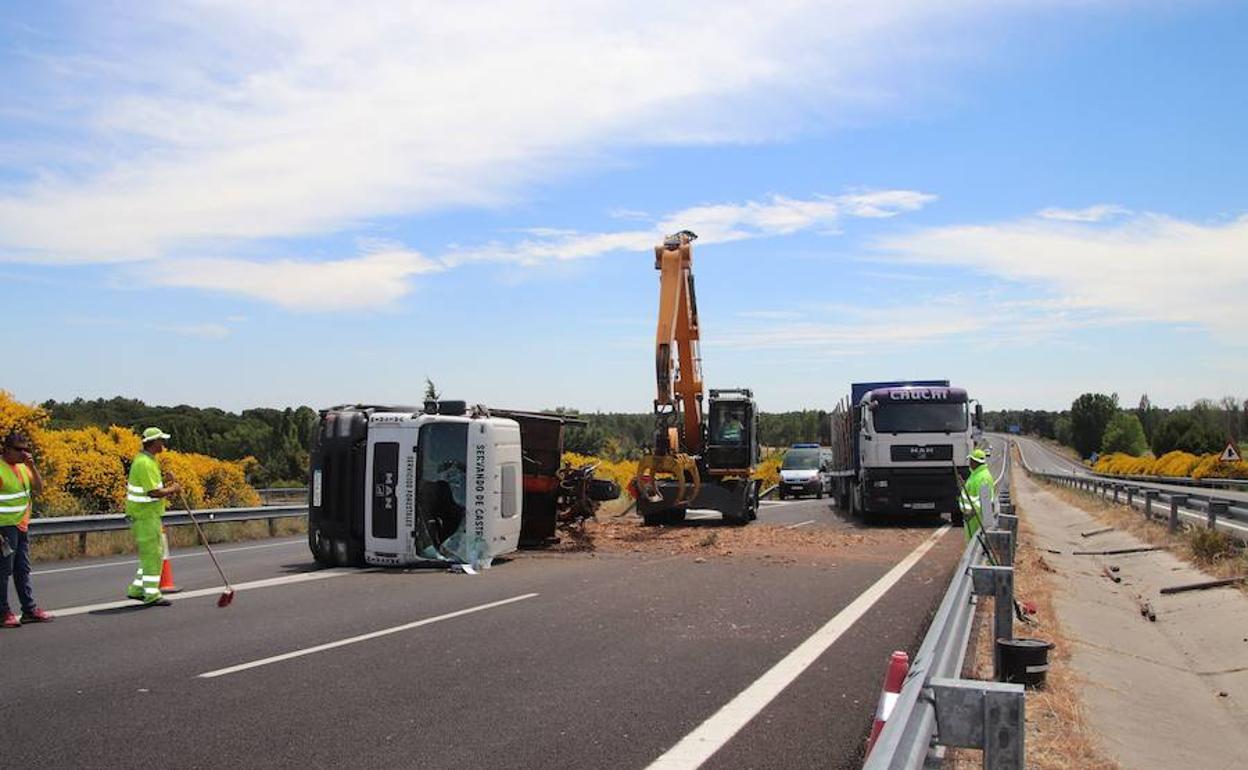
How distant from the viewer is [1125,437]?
115m

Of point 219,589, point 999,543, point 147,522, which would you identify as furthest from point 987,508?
point 147,522

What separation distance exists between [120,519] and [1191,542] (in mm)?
17533

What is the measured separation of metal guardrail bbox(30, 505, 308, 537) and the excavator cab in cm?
956

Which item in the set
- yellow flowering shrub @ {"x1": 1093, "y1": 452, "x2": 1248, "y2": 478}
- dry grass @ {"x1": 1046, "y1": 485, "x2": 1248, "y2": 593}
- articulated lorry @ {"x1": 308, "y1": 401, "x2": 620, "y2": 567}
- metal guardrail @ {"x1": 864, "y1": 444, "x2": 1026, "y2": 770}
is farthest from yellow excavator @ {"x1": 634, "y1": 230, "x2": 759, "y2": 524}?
yellow flowering shrub @ {"x1": 1093, "y1": 452, "x2": 1248, "y2": 478}

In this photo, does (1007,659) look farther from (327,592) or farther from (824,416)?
(824,416)

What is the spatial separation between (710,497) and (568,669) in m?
16.2

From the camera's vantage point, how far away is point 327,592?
12.1 m

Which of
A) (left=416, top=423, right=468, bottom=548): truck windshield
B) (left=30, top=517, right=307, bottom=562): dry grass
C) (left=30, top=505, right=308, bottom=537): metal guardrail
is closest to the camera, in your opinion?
(left=416, top=423, right=468, bottom=548): truck windshield

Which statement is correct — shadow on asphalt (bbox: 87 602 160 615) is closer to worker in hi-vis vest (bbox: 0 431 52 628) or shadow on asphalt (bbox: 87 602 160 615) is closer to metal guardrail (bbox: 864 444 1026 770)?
worker in hi-vis vest (bbox: 0 431 52 628)

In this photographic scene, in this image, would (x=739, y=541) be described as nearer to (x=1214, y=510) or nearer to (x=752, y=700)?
(x=1214, y=510)

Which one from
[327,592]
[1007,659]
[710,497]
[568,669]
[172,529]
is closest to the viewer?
[1007,659]

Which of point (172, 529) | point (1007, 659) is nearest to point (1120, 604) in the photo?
point (1007, 659)

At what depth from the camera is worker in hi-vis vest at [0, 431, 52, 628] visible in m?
10.0

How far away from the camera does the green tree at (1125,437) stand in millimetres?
114062
